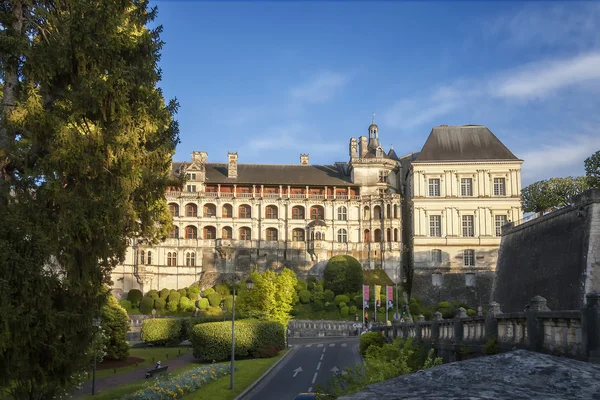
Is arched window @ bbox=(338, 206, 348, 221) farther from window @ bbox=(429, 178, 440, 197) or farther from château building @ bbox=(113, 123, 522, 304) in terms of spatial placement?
window @ bbox=(429, 178, 440, 197)

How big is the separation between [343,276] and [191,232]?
2590 cm

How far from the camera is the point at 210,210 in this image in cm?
8800

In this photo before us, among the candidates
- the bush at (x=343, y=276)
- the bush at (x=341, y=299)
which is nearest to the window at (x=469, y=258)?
the bush at (x=343, y=276)

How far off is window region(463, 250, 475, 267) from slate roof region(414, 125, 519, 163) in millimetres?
12909

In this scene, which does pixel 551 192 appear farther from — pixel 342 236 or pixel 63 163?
pixel 63 163

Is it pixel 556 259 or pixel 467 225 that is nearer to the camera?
pixel 556 259

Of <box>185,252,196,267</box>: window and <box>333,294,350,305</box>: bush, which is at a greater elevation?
<box>185,252,196,267</box>: window

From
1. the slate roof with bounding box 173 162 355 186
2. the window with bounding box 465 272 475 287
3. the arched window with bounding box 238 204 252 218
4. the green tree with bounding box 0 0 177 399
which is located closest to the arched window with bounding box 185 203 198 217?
the slate roof with bounding box 173 162 355 186

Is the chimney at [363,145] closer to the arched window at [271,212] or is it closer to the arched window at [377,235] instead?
the arched window at [377,235]

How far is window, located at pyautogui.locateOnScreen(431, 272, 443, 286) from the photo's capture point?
7956 cm

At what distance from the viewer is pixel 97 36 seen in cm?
1655

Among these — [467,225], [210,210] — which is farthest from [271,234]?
[467,225]

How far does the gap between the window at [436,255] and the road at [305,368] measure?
31.4 metres

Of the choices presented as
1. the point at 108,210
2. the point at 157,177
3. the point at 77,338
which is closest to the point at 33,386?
the point at 77,338
